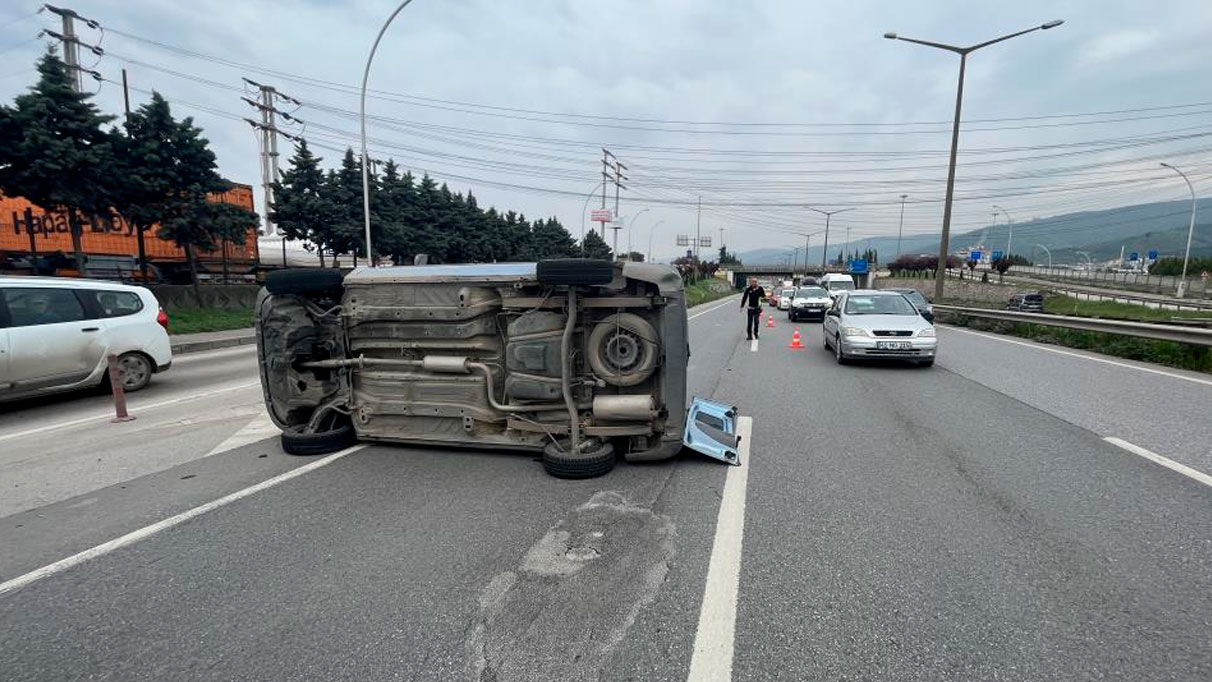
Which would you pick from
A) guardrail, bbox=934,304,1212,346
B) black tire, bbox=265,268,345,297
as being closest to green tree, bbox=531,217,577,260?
guardrail, bbox=934,304,1212,346

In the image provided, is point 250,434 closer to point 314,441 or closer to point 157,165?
point 314,441

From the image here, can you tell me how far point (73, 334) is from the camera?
25.6ft

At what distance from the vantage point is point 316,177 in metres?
28.7

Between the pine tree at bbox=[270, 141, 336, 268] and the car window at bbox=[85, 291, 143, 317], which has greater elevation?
the pine tree at bbox=[270, 141, 336, 268]

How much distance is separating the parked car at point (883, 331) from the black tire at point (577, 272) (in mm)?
7496

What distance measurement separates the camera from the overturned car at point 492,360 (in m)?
4.74

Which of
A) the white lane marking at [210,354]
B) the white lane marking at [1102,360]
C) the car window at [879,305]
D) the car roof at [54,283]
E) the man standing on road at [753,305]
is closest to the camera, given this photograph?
the car roof at [54,283]

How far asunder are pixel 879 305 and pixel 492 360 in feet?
30.8

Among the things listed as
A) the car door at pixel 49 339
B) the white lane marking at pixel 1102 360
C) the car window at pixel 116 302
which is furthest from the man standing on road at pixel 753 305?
the car door at pixel 49 339

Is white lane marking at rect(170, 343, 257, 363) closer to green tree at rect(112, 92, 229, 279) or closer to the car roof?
the car roof

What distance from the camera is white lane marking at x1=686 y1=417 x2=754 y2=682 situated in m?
2.41

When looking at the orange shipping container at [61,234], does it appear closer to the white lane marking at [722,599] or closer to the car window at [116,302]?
the car window at [116,302]

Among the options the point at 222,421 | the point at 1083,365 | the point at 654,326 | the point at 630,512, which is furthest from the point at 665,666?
the point at 1083,365

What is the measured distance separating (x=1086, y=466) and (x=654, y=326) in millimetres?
3810
